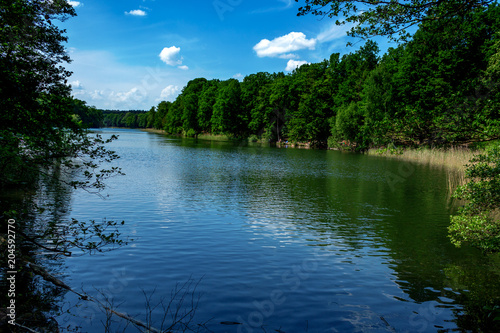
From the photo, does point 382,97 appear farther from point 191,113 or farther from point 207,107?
point 191,113

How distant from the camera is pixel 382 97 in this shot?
2436 inches

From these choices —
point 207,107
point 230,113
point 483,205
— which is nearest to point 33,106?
point 483,205

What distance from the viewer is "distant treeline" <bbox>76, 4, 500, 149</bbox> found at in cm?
917

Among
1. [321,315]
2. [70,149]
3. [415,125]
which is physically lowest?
[321,315]

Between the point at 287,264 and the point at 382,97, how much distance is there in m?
58.3

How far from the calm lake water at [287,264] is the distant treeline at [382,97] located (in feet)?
12.9

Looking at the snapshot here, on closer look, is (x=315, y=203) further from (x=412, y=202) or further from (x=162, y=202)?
(x=162, y=202)

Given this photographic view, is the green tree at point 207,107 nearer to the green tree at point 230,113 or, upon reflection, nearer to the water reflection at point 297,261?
the green tree at point 230,113

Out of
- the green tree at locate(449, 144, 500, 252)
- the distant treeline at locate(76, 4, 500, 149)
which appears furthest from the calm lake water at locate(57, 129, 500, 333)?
the distant treeline at locate(76, 4, 500, 149)

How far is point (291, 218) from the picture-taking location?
16.5 metres

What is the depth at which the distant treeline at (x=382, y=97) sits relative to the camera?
9.17 metres

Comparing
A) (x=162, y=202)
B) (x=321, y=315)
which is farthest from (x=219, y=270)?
(x=162, y=202)

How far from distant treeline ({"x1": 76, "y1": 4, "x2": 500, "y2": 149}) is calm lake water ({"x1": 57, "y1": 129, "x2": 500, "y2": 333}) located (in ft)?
12.9

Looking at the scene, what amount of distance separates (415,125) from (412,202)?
43.7 feet
